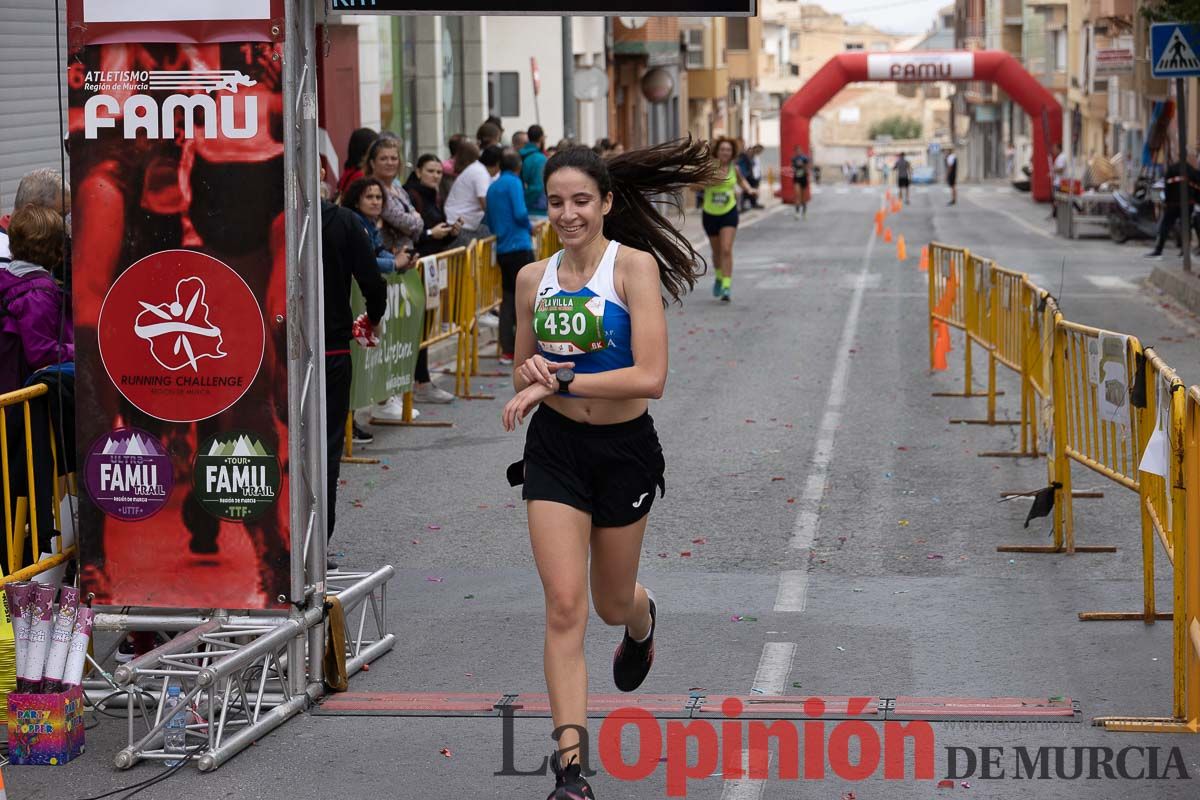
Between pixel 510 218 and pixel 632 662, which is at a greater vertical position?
pixel 510 218

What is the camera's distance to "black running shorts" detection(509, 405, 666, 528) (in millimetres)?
5562

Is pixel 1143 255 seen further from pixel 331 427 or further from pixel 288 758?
pixel 288 758

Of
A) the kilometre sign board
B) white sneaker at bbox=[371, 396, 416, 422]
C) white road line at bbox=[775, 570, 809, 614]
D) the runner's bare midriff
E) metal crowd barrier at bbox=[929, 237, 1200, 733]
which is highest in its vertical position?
the kilometre sign board

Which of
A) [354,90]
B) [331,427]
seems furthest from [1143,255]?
[331,427]

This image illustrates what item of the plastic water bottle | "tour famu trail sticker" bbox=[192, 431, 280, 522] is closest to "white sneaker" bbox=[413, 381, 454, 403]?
"tour famu trail sticker" bbox=[192, 431, 280, 522]

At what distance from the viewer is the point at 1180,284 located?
22.9 meters

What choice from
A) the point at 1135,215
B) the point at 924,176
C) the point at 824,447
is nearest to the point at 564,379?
the point at 824,447

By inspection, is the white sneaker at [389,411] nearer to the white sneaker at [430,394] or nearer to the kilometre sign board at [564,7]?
the white sneaker at [430,394]

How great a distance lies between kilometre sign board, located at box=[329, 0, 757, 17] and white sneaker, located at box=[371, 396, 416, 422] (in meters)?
7.62

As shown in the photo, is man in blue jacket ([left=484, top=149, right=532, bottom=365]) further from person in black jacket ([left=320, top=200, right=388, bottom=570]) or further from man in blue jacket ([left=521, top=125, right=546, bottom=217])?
person in black jacket ([left=320, top=200, right=388, bottom=570])

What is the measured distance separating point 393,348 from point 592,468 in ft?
24.4

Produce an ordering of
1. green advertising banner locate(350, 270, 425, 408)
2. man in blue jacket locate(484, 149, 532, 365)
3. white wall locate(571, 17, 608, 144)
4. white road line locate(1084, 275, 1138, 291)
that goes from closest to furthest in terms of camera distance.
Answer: green advertising banner locate(350, 270, 425, 408) → man in blue jacket locate(484, 149, 532, 365) → white road line locate(1084, 275, 1138, 291) → white wall locate(571, 17, 608, 144)

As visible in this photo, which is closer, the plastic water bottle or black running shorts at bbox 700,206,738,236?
the plastic water bottle

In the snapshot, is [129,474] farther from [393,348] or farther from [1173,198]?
[1173,198]
